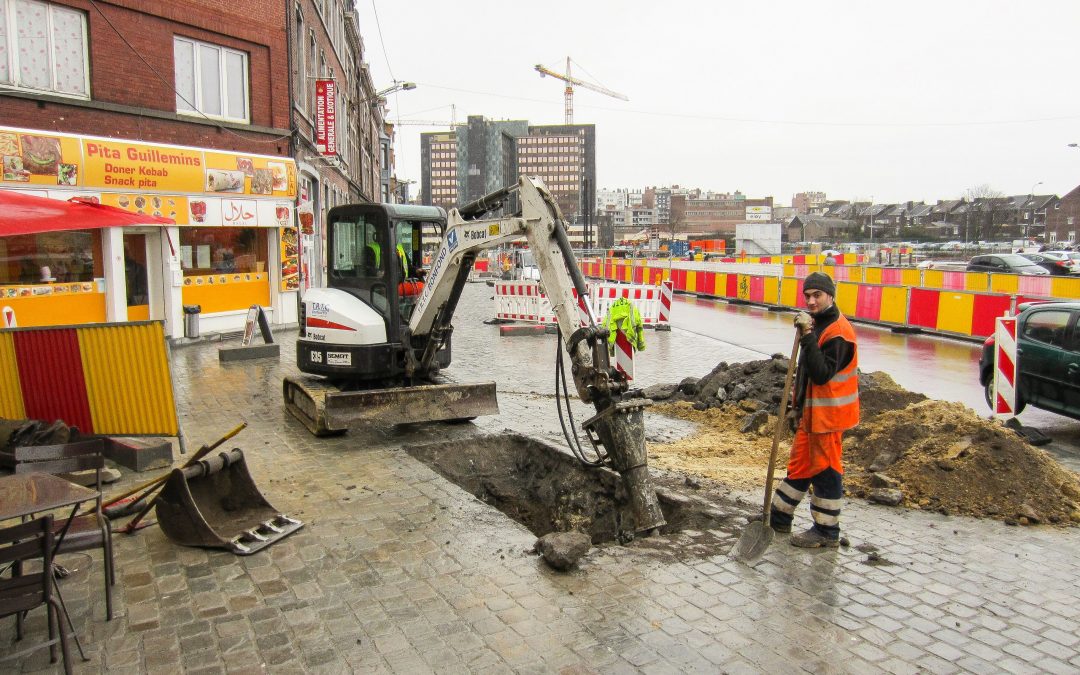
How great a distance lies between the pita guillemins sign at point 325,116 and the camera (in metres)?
22.6

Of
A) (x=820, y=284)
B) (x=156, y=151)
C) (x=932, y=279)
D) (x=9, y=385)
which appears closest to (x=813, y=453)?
(x=820, y=284)

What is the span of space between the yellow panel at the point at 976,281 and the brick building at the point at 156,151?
73.0ft

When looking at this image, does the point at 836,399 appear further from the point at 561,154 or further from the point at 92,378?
the point at 561,154

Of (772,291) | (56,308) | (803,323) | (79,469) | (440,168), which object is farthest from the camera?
(440,168)

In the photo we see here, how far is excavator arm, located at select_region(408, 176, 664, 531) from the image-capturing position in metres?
6.07

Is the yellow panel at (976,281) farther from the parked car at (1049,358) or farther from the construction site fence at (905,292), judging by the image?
the parked car at (1049,358)

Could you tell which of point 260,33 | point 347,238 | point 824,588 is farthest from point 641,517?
point 260,33

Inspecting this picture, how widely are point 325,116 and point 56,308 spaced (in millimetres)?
10915

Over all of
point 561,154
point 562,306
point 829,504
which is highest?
point 561,154

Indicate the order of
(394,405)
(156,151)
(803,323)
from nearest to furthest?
(803,323)
(394,405)
(156,151)

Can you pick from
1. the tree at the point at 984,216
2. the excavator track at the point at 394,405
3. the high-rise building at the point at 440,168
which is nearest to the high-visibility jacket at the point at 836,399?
the excavator track at the point at 394,405

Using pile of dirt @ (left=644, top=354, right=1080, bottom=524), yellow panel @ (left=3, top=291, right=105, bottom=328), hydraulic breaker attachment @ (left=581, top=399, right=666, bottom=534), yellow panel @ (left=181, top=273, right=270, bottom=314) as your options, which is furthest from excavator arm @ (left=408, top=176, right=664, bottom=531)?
yellow panel @ (left=181, top=273, right=270, bottom=314)

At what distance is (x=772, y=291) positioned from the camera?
27391mm

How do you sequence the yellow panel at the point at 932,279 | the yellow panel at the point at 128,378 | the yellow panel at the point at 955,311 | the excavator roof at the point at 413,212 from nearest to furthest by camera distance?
the yellow panel at the point at 128,378
the excavator roof at the point at 413,212
the yellow panel at the point at 955,311
the yellow panel at the point at 932,279
